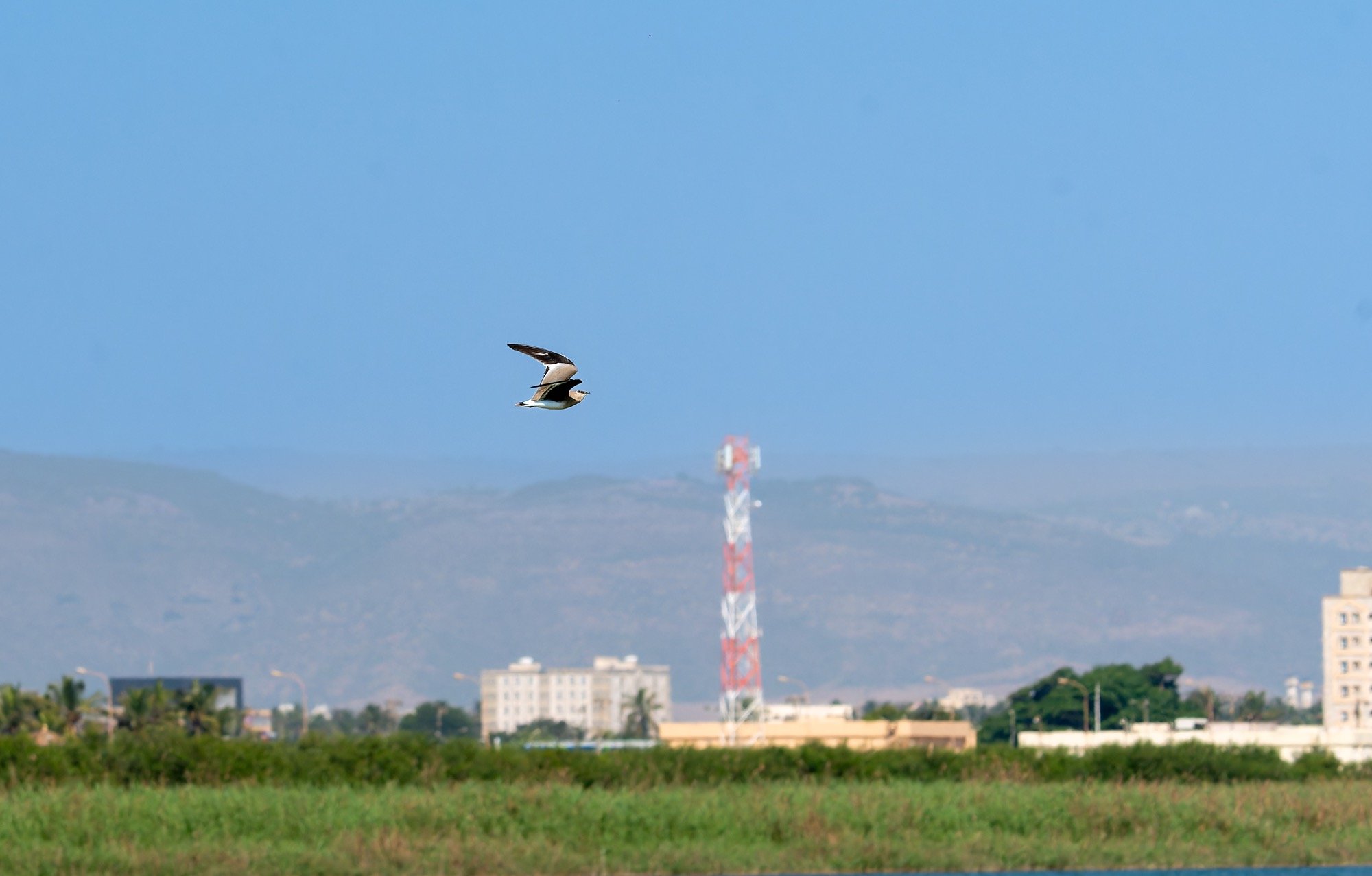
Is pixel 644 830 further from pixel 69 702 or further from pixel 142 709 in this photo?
pixel 69 702

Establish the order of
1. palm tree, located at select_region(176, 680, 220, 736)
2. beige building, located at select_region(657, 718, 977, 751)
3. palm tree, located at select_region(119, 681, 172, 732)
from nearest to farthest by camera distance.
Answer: beige building, located at select_region(657, 718, 977, 751), palm tree, located at select_region(119, 681, 172, 732), palm tree, located at select_region(176, 680, 220, 736)

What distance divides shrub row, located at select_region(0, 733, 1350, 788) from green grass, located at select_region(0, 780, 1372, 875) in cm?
346

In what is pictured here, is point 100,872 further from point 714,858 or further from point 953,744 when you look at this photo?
point 953,744

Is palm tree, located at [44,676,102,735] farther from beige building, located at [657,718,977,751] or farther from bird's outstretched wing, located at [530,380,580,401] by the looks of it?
bird's outstretched wing, located at [530,380,580,401]

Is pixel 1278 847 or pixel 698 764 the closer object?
pixel 1278 847

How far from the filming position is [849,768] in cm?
7444

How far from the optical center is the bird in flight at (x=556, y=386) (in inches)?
707

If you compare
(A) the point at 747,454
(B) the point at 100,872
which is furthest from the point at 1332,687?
(B) the point at 100,872

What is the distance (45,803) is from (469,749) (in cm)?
1895

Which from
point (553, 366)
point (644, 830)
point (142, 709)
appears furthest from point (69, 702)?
point (553, 366)

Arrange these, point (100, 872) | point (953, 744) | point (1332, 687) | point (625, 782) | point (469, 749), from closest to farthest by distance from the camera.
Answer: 1. point (100, 872)
2. point (625, 782)
3. point (469, 749)
4. point (953, 744)
5. point (1332, 687)

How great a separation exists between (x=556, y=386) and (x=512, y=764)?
52834 mm

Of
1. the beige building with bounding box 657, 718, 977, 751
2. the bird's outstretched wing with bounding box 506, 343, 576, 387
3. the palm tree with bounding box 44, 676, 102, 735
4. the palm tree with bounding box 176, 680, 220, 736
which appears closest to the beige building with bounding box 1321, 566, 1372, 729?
the beige building with bounding box 657, 718, 977, 751

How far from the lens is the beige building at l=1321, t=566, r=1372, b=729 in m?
159
